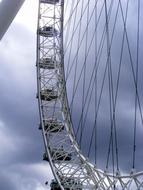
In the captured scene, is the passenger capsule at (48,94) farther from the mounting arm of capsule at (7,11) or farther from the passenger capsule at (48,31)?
the mounting arm of capsule at (7,11)

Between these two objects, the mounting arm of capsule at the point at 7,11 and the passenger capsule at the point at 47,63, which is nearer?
the mounting arm of capsule at the point at 7,11

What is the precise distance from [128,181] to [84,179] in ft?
42.1

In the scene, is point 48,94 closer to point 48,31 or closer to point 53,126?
point 53,126

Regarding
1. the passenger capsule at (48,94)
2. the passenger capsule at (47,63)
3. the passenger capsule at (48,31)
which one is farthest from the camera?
the passenger capsule at (48,31)

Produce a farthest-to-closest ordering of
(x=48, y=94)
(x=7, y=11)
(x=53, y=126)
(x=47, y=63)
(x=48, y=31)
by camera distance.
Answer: (x=48, y=31), (x=47, y=63), (x=53, y=126), (x=48, y=94), (x=7, y=11)

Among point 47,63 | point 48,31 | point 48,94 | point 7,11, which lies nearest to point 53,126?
point 48,94

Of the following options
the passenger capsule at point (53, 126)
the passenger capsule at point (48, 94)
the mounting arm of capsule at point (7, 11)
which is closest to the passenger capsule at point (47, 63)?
the passenger capsule at point (48, 94)

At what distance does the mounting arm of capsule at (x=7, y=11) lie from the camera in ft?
62.2

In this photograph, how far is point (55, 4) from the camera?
69.8 metres

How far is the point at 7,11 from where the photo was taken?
756 inches

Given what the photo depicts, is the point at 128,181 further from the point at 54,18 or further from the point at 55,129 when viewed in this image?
the point at 54,18

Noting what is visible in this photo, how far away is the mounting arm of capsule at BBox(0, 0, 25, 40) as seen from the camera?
1897cm

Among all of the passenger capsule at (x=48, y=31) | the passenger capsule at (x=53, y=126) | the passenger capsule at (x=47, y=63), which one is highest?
the passenger capsule at (x=48, y=31)

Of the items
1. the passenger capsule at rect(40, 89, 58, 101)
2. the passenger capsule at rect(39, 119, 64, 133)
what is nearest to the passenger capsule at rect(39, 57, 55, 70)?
the passenger capsule at rect(40, 89, 58, 101)
